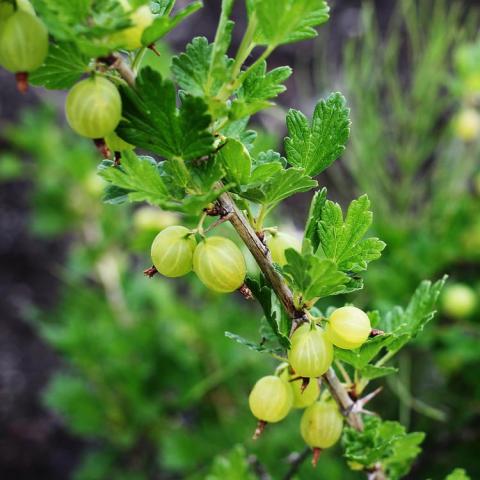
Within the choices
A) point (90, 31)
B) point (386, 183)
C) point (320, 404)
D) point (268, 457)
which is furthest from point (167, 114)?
point (386, 183)

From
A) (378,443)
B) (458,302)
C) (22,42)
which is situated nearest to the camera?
(22,42)

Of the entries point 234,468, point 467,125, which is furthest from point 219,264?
point 467,125

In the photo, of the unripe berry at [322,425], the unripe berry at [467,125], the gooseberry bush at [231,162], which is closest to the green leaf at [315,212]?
the gooseberry bush at [231,162]

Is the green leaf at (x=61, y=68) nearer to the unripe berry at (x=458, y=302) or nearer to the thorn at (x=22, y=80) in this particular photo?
the thorn at (x=22, y=80)

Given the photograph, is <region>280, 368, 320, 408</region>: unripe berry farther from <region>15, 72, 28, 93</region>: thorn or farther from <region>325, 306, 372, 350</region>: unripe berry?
<region>15, 72, 28, 93</region>: thorn

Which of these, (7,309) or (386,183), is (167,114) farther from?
(7,309)

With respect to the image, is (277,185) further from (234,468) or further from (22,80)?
(234,468)

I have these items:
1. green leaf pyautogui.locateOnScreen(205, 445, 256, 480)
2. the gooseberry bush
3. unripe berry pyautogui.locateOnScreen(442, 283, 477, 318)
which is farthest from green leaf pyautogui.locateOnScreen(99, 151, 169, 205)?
unripe berry pyautogui.locateOnScreen(442, 283, 477, 318)
